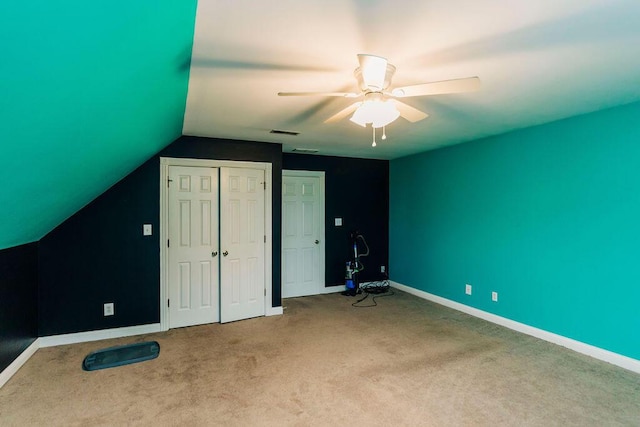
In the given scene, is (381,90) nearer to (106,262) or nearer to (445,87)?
(445,87)

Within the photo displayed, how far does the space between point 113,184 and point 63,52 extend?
2.80 m

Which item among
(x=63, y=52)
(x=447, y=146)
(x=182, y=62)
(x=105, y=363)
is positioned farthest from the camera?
(x=447, y=146)

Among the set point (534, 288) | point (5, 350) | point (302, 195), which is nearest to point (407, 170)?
point (302, 195)

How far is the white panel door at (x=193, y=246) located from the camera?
153 inches

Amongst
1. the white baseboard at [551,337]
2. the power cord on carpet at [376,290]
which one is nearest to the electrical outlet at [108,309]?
the power cord on carpet at [376,290]

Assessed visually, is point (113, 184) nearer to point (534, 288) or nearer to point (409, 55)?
point (409, 55)

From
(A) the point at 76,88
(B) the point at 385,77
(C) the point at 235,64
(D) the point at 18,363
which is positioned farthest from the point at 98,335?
(B) the point at 385,77

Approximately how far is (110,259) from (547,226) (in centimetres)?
475

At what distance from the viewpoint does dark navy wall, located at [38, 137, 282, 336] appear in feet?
11.3

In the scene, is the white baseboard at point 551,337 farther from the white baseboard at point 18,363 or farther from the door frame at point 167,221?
the white baseboard at point 18,363

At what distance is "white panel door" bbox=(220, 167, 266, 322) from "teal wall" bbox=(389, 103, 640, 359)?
2616mm

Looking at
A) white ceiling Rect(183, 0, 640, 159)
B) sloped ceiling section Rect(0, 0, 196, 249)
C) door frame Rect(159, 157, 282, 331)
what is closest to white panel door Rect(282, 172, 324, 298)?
door frame Rect(159, 157, 282, 331)

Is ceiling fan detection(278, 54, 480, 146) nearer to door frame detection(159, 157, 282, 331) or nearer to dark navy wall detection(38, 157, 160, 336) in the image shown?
door frame detection(159, 157, 282, 331)

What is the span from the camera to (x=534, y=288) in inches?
144
